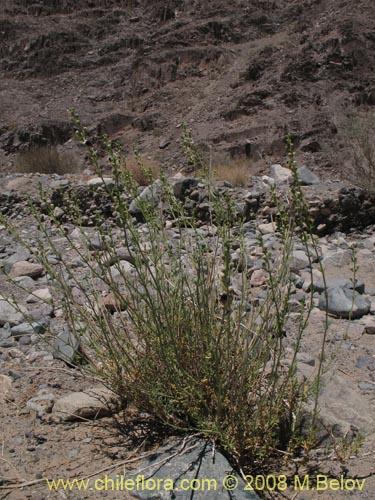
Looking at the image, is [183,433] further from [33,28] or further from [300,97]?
[33,28]

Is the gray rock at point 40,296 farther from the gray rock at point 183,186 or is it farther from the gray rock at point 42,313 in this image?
the gray rock at point 183,186

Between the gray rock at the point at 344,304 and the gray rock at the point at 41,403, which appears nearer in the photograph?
the gray rock at the point at 41,403

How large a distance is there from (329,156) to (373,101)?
3.04m

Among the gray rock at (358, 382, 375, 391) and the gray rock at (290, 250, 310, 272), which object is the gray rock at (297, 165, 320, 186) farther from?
the gray rock at (358, 382, 375, 391)

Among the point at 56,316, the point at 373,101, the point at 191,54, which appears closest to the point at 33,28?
the point at 191,54

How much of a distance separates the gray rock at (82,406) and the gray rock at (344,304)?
1.58 meters

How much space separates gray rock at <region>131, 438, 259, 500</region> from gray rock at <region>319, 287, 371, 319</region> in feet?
5.27

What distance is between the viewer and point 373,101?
11711 millimetres

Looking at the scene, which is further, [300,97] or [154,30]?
[154,30]

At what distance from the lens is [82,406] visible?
6.91ft

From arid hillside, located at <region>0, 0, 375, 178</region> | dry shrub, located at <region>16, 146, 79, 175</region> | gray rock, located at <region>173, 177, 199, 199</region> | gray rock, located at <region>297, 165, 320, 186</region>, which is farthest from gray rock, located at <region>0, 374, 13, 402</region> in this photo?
dry shrub, located at <region>16, 146, 79, 175</region>

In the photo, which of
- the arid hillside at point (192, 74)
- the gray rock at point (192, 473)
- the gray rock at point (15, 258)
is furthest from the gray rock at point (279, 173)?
the gray rock at point (192, 473)

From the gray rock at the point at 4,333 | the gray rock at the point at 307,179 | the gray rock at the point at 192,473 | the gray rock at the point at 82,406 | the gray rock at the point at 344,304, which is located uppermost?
the gray rock at the point at 192,473

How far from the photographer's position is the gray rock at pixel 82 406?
6.87 ft
